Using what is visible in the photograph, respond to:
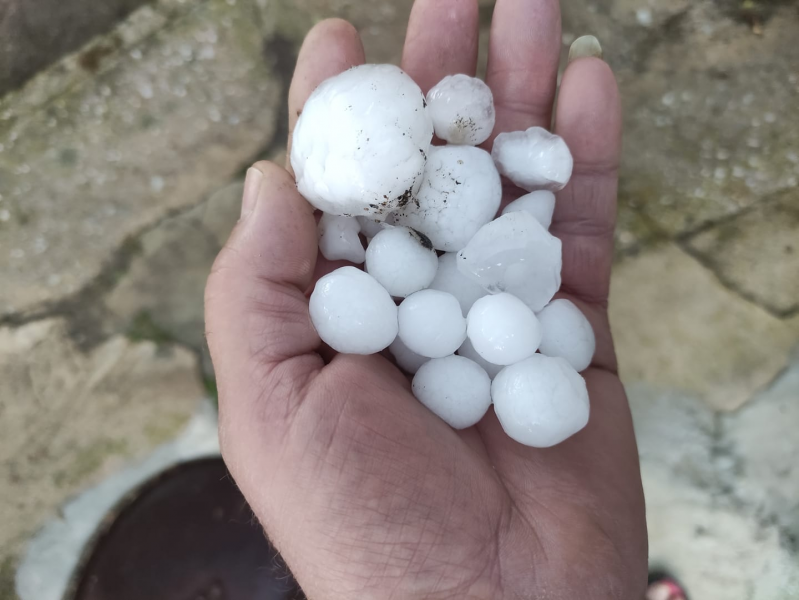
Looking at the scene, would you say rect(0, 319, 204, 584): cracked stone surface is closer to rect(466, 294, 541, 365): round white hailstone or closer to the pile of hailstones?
the pile of hailstones

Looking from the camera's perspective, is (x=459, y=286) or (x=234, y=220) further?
(x=234, y=220)

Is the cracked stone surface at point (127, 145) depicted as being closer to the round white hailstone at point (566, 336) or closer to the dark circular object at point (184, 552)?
the dark circular object at point (184, 552)

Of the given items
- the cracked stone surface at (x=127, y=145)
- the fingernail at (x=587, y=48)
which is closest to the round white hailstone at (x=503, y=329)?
the fingernail at (x=587, y=48)

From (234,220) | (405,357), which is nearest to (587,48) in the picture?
(405,357)

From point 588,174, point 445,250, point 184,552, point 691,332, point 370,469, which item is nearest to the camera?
point 370,469

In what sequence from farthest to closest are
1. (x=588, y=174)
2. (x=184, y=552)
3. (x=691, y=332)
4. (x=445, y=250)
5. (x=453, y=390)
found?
(x=691, y=332) < (x=184, y=552) < (x=588, y=174) < (x=445, y=250) < (x=453, y=390)

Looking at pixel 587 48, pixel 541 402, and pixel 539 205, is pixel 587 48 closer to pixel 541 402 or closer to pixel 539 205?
pixel 539 205

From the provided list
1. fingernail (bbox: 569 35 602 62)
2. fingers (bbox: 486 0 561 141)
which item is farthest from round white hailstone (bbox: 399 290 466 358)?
fingernail (bbox: 569 35 602 62)
